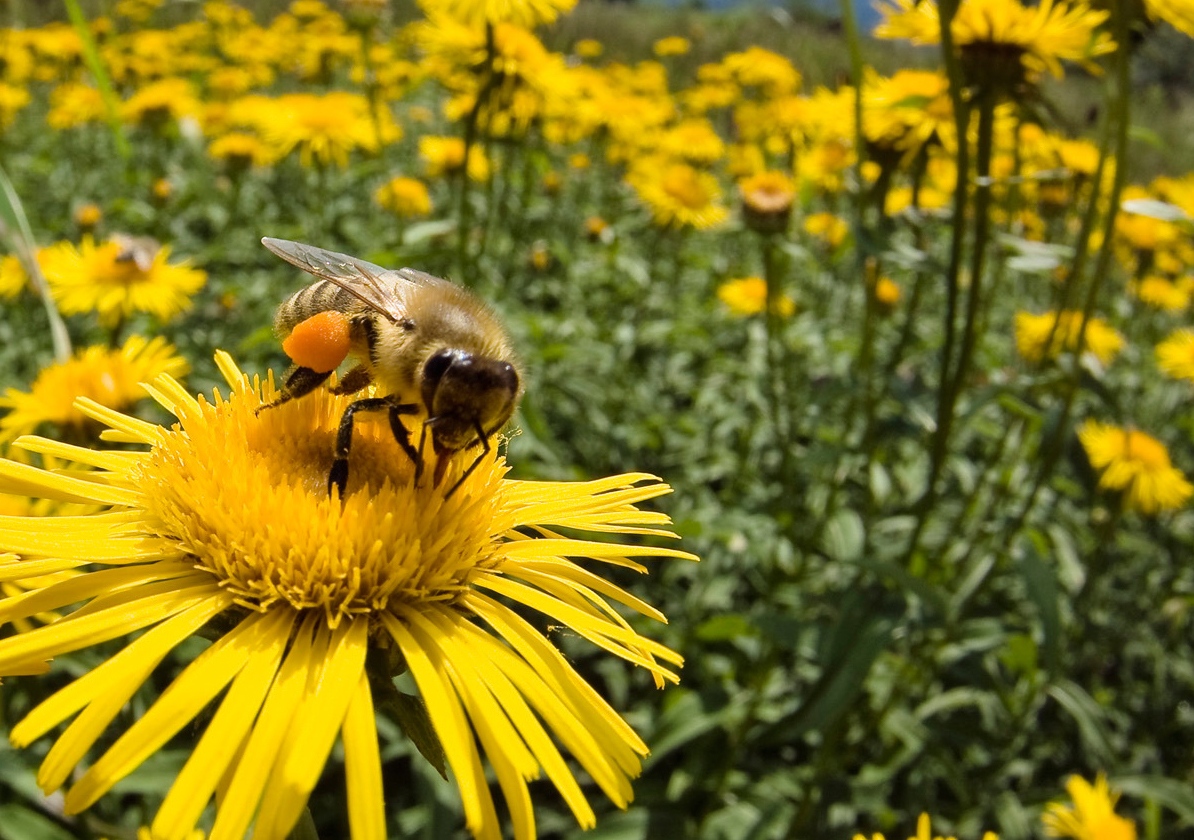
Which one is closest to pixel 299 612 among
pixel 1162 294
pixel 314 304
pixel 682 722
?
pixel 314 304

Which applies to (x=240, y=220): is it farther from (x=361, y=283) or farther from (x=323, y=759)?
(x=323, y=759)

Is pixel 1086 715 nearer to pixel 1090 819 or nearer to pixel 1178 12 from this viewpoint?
pixel 1090 819

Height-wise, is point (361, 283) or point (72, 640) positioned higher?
point (361, 283)

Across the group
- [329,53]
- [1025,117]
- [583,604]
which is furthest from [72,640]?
[329,53]

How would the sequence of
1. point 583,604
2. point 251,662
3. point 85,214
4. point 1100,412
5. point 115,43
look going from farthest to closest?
1. point 115,43
2. point 1100,412
3. point 85,214
4. point 583,604
5. point 251,662

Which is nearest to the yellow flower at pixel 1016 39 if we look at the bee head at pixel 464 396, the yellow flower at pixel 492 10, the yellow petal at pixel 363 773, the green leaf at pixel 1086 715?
the yellow flower at pixel 492 10

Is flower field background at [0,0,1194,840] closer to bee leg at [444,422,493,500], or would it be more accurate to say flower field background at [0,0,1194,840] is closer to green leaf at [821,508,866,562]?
green leaf at [821,508,866,562]

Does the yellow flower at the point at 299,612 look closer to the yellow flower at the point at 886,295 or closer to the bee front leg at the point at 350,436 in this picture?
the bee front leg at the point at 350,436
